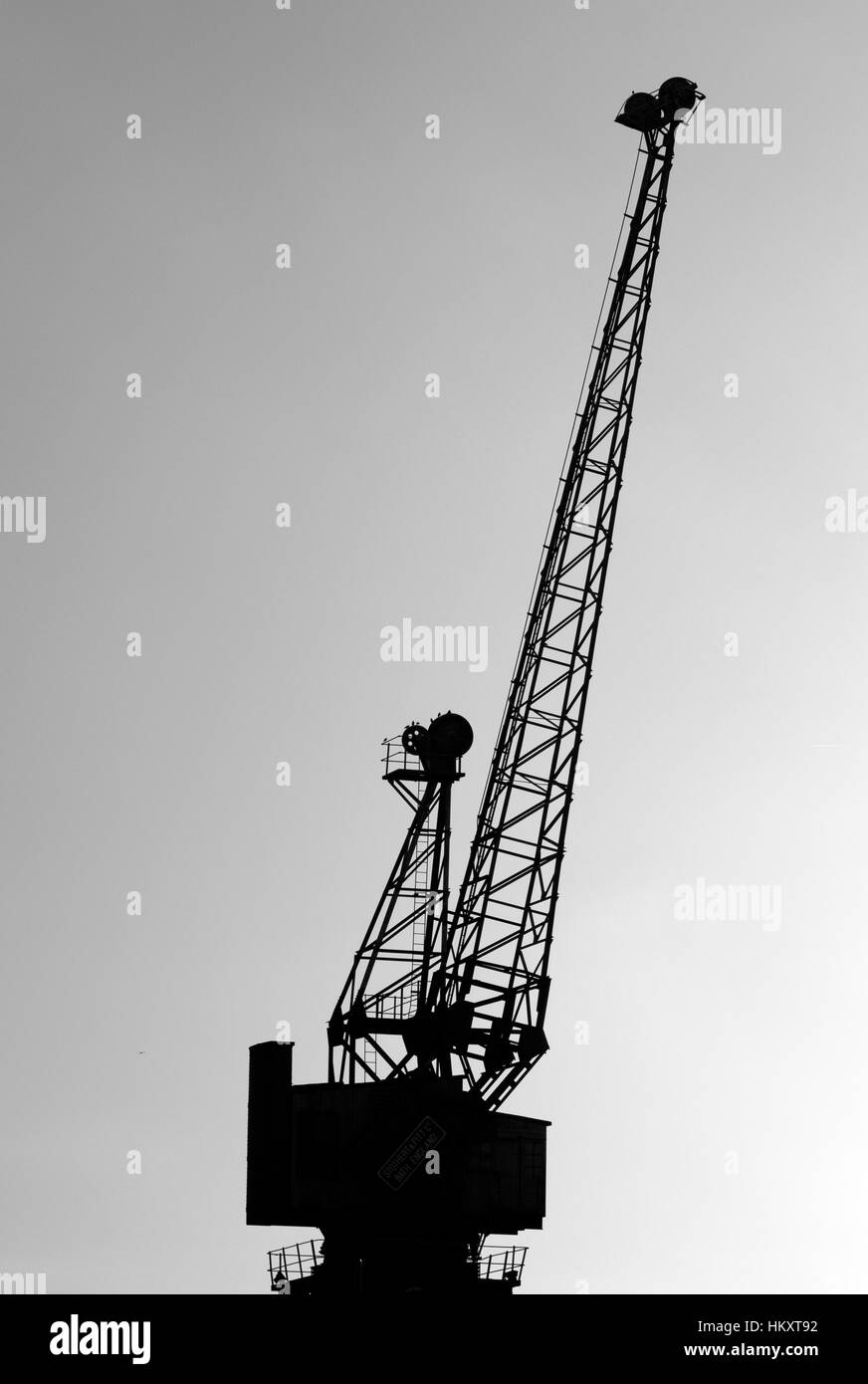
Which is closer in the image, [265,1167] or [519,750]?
[265,1167]

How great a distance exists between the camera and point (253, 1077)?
68.2 m

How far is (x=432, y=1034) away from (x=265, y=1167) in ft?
24.6

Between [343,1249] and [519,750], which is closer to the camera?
[343,1249]

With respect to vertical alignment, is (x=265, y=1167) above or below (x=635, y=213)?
below

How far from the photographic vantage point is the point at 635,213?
74438mm

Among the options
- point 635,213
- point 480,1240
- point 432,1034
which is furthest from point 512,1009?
point 635,213
